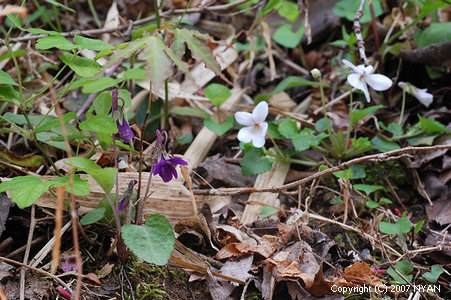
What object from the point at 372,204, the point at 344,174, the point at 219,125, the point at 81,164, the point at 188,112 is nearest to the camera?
the point at 81,164

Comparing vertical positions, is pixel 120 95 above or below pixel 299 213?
above

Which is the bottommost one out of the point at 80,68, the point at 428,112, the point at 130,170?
the point at 428,112

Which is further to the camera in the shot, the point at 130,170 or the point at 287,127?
the point at 287,127

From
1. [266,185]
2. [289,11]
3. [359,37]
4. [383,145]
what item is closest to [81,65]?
[266,185]

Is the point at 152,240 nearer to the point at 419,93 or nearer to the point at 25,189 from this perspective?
the point at 25,189

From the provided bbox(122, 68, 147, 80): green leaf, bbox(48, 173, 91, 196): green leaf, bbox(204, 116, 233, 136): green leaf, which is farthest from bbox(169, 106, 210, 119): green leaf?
bbox(48, 173, 91, 196): green leaf

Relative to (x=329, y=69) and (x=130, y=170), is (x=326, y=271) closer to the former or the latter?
(x=130, y=170)

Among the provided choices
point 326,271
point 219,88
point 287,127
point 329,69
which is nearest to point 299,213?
point 326,271
